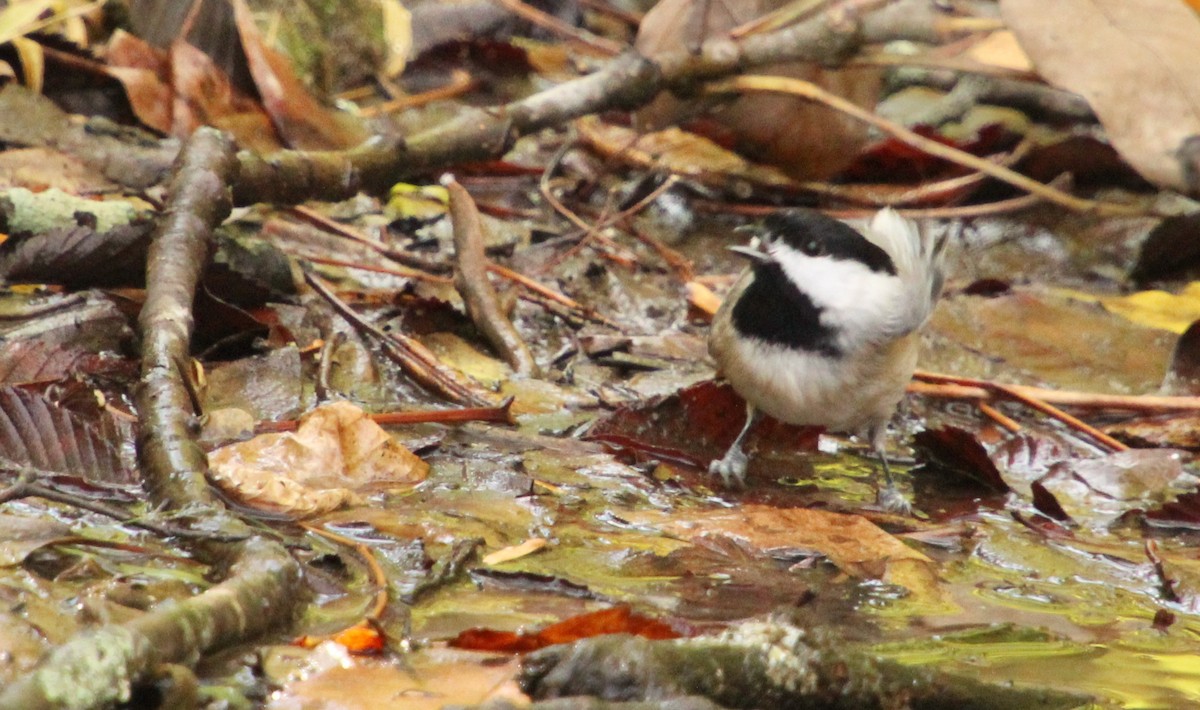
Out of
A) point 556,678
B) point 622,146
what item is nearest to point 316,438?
point 556,678

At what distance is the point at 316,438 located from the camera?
302 cm

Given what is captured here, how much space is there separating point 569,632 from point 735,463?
1.68 meters

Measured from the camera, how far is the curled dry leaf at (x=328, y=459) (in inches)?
109

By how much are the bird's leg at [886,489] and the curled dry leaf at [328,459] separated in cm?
130

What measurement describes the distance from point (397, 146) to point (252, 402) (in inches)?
55.5

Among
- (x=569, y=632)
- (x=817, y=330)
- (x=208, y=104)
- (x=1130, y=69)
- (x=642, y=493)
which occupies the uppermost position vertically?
(x=208, y=104)

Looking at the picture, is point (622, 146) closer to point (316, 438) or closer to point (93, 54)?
point (93, 54)

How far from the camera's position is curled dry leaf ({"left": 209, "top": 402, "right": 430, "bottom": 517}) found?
2.76 metres

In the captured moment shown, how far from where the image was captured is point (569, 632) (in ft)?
Result: 7.05

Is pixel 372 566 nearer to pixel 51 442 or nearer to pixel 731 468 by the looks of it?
pixel 51 442

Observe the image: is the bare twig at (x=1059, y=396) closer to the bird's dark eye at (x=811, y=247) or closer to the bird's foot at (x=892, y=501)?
the bird's foot at (x=892, y=501)

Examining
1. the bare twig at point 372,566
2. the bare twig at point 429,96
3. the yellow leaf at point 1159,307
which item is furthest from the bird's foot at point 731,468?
the bare twig at point 429,96

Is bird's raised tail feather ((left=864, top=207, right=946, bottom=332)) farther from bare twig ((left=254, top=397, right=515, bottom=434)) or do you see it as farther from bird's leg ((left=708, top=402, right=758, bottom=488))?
bare twig ((left=254, top=397, right=515, bottom=434))

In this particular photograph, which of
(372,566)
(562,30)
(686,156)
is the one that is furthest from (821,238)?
(562,30)
